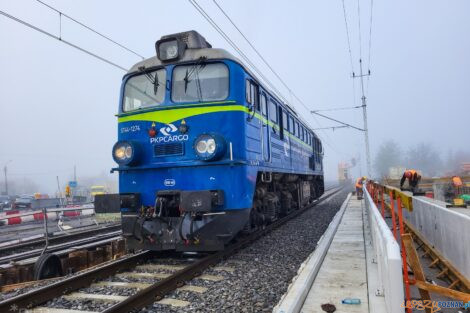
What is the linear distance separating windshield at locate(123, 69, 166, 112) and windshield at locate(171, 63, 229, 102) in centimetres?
30

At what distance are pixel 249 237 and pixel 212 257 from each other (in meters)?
2.06

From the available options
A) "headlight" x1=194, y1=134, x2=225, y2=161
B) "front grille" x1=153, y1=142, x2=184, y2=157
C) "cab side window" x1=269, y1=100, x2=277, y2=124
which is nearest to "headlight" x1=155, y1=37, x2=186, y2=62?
"front grille" x1=153, y1=142, x2=184, y2=157

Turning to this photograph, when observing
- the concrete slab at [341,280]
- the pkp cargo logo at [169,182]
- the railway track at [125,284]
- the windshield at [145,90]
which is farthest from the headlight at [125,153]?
the concrete slab at [341,280]

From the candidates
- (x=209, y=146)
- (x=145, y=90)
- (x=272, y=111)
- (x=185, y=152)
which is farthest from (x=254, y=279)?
(x=272, y=111)

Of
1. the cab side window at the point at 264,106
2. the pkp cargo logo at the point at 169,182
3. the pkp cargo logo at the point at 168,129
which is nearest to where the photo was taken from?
the pkp cargo logo at the point at 169,182

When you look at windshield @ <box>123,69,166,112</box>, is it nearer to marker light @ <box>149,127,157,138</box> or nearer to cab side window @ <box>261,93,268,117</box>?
marker light @ <box>149,127,157,138</box>

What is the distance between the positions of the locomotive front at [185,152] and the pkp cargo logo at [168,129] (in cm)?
2

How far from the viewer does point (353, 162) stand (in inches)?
3219

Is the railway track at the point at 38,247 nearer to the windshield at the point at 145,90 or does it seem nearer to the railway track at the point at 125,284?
the railway track at the point at 125,284

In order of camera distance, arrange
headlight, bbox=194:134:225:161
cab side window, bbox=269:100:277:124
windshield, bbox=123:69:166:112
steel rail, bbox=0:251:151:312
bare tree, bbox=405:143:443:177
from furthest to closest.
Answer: bare tree, bbox=405:143:443:177
cab side window, bbox=269:100:277:124
windshield, bbox=123:69:166:112
headlight, bbox=194:134:225:161
steel rail, bbox=0:251:151:312

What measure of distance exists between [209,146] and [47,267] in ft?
11.8

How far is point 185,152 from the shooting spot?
6.84 metres

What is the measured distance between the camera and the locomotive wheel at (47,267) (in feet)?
22.0

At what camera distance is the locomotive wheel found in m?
6.70
